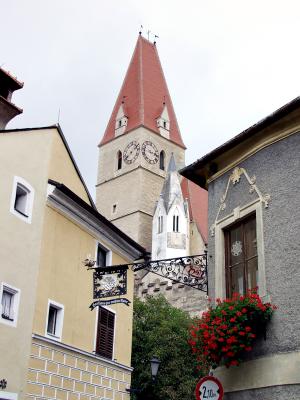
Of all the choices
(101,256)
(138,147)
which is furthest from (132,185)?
(101,256)

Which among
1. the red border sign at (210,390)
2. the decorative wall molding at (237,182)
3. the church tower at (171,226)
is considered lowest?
the red border sign at (210,390)

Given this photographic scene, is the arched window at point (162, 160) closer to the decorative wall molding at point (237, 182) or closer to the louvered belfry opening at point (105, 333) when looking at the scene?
the louvered belfry opening at point (105, 333)

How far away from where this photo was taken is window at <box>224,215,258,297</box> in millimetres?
9914

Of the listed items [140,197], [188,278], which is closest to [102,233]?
[188,278]

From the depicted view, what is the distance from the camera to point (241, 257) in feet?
33.7

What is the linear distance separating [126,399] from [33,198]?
23.2 ft

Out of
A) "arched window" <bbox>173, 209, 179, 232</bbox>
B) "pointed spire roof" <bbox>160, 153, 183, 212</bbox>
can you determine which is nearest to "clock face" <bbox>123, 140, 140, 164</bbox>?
"pointed spire roof" <bbox>160, 153, 183, 212</bbox>

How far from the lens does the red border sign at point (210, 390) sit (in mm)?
8312

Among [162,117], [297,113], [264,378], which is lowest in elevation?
[264,378]

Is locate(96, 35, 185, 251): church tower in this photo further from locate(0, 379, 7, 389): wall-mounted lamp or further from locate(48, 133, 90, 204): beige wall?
locate(0, 379, 7, 389): wall-mounted lamp

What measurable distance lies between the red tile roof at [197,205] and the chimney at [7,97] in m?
43.7

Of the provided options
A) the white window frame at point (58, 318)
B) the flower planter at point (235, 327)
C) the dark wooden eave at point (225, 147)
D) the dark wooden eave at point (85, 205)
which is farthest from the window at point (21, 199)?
the flower planter at point (235, 327)

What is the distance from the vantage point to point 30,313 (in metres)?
15.2

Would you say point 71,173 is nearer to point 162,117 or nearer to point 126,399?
point 126,399
